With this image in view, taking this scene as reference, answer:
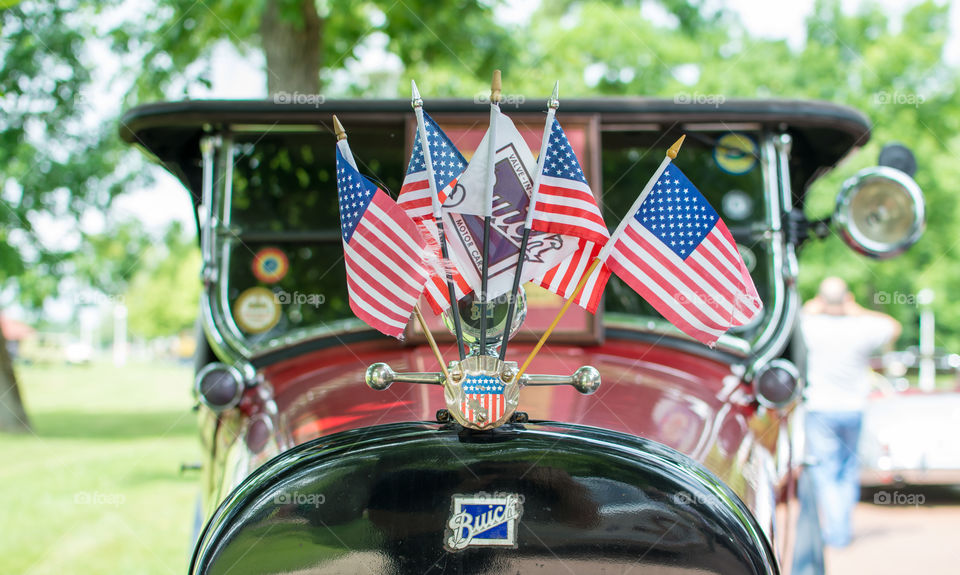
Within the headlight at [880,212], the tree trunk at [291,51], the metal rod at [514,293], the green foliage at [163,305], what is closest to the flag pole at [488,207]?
→ the metal rod at [514,293]

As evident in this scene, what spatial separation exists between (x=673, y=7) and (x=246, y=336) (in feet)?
43.4

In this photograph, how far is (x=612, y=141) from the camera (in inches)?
127

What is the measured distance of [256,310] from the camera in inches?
126

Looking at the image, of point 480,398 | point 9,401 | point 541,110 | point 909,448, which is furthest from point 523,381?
point 9,401

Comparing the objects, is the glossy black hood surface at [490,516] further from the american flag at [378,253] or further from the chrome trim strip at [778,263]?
the chrome trim strip at [778,263]

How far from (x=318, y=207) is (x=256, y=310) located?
0.46m

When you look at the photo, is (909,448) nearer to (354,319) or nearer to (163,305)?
(354,319)

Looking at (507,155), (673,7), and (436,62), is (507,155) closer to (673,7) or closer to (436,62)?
(436,62)

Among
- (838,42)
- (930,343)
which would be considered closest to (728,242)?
(838,42)

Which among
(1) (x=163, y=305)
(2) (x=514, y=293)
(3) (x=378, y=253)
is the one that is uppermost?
(1) (x=163, y=305)

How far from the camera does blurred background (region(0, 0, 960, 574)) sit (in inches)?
255

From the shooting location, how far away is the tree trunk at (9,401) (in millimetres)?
11547

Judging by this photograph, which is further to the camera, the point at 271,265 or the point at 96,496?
the point at 96,496

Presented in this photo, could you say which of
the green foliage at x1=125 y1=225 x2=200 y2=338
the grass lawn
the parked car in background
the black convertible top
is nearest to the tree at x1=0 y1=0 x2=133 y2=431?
the grass lawn
